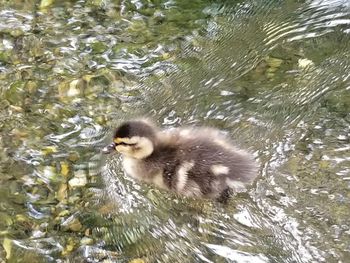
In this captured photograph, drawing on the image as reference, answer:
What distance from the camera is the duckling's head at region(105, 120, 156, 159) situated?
262 centimetres

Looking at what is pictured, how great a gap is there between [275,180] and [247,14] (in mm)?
1142

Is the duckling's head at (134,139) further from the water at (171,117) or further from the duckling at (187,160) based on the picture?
the water at (171,117)

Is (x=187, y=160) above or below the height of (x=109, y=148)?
above

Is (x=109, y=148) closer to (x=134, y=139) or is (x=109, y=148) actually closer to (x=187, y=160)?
(x=134, y=139)

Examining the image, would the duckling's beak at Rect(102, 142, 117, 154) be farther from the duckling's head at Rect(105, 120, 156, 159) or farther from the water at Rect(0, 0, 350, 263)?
the water at Rect(0, 0, 350, 263)

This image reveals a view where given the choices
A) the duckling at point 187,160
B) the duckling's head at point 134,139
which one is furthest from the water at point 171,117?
the duckling's head at point 134,139

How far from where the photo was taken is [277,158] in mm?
2732

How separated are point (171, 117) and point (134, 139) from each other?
0.44m

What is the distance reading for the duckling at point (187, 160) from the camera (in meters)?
2.58

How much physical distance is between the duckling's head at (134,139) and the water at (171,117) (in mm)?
169

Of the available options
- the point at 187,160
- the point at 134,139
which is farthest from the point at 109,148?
the point at 187,160

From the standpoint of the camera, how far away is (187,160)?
2613 millimetres

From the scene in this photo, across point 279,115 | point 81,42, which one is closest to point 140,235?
point 279,115

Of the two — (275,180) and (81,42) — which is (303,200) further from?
(81,42)
